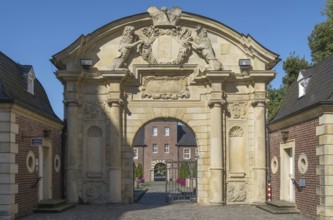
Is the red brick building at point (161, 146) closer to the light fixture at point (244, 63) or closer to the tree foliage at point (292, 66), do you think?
the tree foliage at point (292, 66)

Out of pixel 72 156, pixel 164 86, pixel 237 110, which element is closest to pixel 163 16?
pixel 164 86

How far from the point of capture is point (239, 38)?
62.0 feet

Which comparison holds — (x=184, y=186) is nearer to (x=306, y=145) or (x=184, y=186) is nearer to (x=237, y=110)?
(x=237, y=110)

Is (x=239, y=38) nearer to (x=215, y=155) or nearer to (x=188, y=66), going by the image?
(x=188, y=66)

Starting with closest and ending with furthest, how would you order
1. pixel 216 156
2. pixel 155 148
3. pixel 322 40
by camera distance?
pixel 216 156, pixel 322 40, pixel 155 148

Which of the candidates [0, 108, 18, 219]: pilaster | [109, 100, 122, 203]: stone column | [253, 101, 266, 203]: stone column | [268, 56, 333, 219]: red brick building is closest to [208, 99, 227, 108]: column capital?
[253, 101, 266, 203]: stone column

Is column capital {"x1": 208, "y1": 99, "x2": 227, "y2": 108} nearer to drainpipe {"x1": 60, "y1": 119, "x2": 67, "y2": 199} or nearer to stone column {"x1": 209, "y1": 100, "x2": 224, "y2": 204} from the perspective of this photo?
stone column {"x1": 209, "y1": 100, "x2": 224, "y2": 204}

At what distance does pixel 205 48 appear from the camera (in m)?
18.8

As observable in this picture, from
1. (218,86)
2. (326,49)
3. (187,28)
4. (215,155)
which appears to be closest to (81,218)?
(215,155)

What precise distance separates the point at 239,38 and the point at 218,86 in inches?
77.1

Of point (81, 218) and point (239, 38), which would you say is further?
point (239, 38)

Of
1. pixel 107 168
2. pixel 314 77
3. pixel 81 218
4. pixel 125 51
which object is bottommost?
pixel 81 218

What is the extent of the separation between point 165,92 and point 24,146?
20.8 ft

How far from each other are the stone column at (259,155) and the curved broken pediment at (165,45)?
5.29ft
